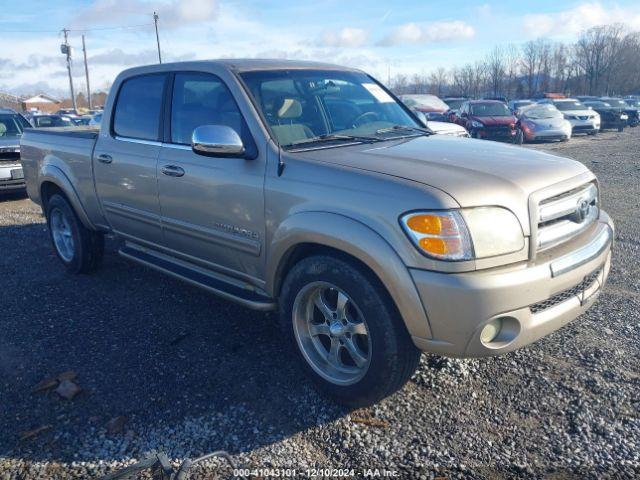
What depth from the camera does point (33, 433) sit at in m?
2.98

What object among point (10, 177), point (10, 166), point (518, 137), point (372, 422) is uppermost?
point (10, 166)

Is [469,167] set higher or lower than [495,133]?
higher

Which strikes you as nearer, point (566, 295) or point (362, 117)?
point (566, 295)

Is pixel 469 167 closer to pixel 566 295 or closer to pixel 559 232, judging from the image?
pixel 559 232

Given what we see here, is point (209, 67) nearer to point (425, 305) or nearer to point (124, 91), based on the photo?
point (124, 91)

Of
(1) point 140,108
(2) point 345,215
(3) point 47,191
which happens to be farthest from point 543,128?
(2) point 345,215

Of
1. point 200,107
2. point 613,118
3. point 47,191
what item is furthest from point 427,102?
point 200,107

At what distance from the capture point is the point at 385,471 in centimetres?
265

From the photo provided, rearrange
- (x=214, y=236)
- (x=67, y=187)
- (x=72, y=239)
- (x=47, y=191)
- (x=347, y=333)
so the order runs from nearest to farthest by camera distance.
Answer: (x=347, y=333), (x=214, y=236), (x=67, y=187), (x=72, y=239), (x=47, y=191)

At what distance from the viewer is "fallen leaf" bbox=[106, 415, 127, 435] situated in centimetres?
300

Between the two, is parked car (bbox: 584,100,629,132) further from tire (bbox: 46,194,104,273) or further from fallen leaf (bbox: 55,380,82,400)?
fallen leaf (bbox: 55,380,82,400)

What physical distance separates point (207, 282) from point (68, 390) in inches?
43.1

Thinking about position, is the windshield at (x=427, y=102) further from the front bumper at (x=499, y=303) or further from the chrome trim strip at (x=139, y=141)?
the front bumper at (x=499, y=303)

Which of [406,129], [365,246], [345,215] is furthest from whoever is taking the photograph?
[406,129]
